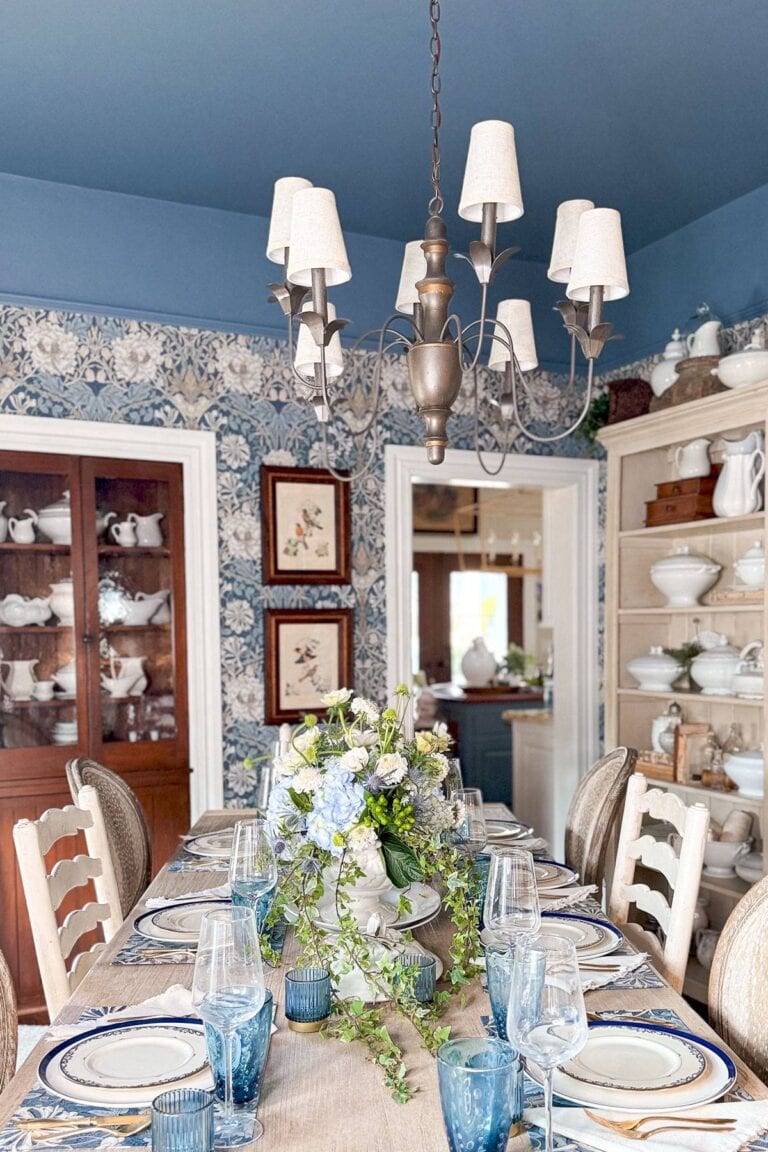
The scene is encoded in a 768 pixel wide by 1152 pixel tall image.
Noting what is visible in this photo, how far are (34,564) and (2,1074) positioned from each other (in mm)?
2053

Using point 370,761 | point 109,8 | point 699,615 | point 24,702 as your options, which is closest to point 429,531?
point 699,615

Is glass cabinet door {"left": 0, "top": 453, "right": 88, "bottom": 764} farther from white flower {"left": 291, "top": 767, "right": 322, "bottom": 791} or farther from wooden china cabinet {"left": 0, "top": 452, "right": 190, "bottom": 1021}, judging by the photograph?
white flower {"left": 291, "top": 767, "right": 322, "bottom": 791}

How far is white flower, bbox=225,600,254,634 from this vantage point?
11.0 ft

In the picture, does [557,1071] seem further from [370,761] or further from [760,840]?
[760,840]

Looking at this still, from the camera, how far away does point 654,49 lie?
7.57 ft

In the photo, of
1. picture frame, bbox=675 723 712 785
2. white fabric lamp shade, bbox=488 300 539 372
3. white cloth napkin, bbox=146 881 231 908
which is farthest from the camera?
picture frame, bbox=675 723 712 785

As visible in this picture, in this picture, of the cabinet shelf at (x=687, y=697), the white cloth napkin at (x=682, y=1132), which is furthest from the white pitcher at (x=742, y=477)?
the white cloth napkin at (x=682, y=1132)

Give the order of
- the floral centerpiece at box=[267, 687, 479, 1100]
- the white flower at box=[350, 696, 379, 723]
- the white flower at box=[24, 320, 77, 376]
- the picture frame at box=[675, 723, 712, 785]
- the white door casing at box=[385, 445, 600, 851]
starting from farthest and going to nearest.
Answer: the white door casing at box=[385, 445, 600, 851] < the picture frame at box=[675, 723, 712, 785] < the white flower at box=[24, 320, 77, 376] < the white flower at box=[350, 696, 379, 723] < the floral centerpiece at box=[267, 687, 479, 1100]

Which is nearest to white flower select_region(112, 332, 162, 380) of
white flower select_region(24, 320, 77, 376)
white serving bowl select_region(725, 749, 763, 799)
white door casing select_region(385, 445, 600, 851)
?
white flower select_region(24, 320, 77, 376)

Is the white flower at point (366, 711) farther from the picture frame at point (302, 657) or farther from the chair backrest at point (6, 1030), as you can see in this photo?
the picture frame at point (302, 657)

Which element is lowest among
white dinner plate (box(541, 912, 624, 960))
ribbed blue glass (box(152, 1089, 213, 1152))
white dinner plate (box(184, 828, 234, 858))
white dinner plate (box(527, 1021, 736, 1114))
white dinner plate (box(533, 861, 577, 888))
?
white dinner plate (box(184, 828, 234, 858))

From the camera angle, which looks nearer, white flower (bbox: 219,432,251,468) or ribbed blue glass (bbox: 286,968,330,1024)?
ribbed blue glass (bbox: 286,968,330,1024)

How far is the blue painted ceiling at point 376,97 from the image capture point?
2.19 meters

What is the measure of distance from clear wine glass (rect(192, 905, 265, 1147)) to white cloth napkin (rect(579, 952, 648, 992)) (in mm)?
606
